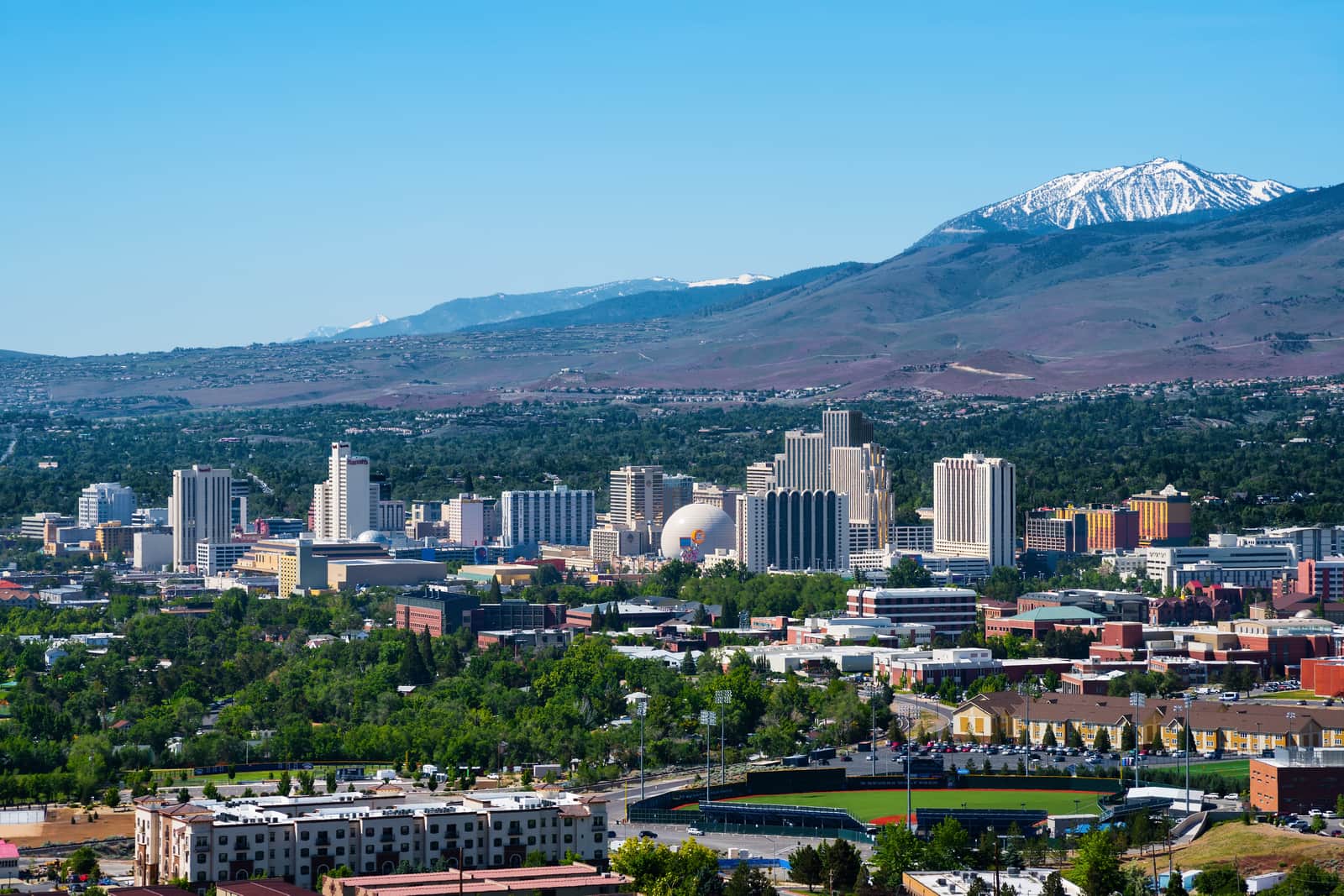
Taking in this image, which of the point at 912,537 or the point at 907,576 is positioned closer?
the point at 907,576

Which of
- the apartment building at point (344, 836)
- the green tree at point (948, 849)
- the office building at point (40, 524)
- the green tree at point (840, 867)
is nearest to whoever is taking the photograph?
the apartment building at point (344, 836)

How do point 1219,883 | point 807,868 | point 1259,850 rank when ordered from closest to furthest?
point 1219,883 < point 807,868 < point 1259,850

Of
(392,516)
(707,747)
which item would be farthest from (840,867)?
(392,516)

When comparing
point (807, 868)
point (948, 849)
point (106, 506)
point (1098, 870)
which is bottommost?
point (807, 868)

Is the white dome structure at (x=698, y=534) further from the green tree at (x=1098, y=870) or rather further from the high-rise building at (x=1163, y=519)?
the green tree at (x=1098, y=870)

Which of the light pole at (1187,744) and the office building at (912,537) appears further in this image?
the office building at (912,537)

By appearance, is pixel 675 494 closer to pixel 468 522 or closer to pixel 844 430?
pixel 844 430

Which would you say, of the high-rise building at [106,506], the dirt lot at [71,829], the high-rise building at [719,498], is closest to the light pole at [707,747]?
the dirt lot at [71,829]

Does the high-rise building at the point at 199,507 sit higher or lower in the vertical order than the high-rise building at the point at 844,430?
lower
